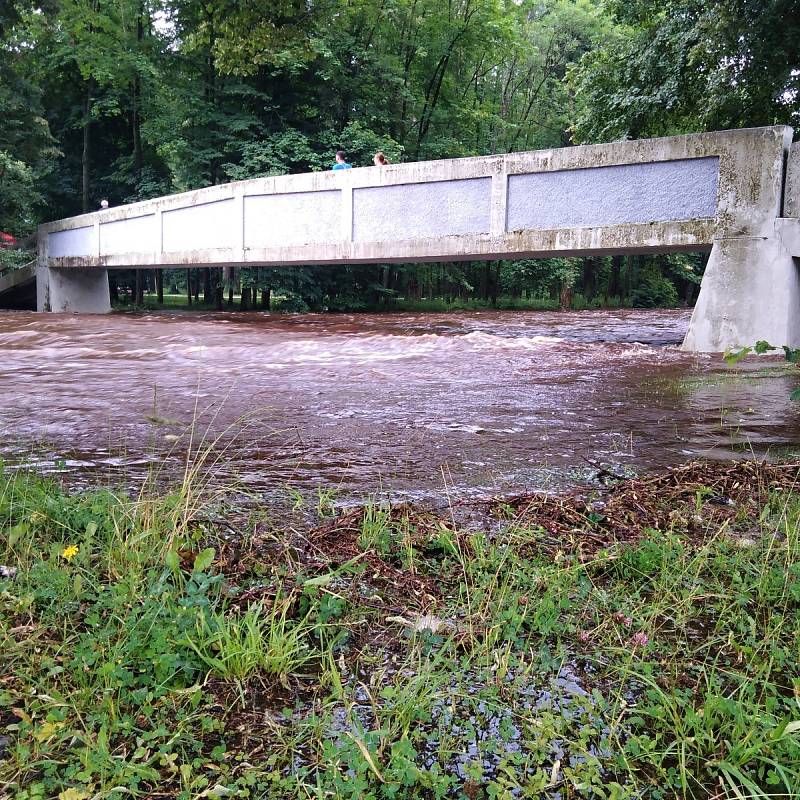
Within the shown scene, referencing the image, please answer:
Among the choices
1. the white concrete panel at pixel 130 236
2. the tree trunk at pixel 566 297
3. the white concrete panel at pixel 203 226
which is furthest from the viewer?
the tree trunk at pixel 566 297

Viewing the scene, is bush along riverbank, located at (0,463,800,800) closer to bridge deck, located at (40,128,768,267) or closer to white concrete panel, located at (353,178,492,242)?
bridge deck, located at (40,128,768,267)

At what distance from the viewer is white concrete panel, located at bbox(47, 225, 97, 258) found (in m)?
22.6

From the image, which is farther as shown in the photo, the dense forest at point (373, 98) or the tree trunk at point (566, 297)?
the tree trunk at point (566, 297)

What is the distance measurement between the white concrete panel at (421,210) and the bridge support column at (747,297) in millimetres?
3971

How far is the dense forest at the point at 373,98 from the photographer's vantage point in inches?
591

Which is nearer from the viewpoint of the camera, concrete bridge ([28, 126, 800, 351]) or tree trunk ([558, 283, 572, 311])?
concrete bridge ([28, 126, 800, 351])

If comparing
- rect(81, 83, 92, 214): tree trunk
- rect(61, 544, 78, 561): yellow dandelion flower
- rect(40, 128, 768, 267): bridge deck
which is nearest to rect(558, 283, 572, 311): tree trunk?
rect(40, 128, 768, 267): bridge deck

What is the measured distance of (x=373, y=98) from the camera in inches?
1040

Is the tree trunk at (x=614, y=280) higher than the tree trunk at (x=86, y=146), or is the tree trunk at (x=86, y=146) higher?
the tree trunk at (x=86, y=146)

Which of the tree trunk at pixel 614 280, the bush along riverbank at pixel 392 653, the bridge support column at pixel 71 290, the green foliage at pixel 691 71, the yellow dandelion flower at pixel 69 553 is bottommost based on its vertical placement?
the bush along riverbank at pixel 392 653

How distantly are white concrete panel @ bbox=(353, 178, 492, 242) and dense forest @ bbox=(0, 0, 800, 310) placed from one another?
3904mm

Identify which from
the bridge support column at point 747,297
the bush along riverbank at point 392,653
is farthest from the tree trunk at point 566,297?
the bush along riverbank at point 392,653

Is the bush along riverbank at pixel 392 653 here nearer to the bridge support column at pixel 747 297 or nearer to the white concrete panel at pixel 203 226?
the bridge support column at pixel 747 297

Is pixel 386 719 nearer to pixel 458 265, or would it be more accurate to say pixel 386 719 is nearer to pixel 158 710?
pixel 158 710
